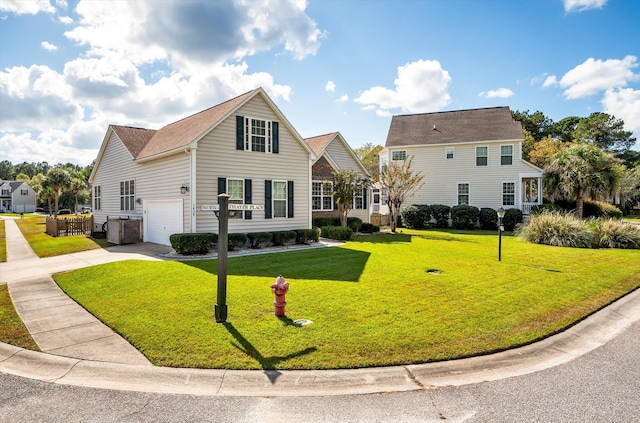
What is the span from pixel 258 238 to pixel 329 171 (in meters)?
9.08

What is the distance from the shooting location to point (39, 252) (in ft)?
46.0

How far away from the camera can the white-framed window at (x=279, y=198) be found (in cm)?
1561

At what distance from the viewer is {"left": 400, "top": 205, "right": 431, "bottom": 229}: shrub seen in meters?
24.7

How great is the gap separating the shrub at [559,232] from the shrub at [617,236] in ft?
1.74

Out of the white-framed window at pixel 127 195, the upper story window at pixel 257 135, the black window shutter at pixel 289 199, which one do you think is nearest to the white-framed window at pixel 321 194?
the black window shutter at pixel 289 199

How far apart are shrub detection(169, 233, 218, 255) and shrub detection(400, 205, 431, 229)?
15820mm

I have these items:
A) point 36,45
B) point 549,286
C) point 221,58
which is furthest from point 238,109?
point 549,286

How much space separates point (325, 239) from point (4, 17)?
15.0 m

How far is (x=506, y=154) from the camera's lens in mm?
25328

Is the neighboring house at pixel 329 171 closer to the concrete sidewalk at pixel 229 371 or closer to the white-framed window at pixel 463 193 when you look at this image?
the white-framed window at pixel 463 193

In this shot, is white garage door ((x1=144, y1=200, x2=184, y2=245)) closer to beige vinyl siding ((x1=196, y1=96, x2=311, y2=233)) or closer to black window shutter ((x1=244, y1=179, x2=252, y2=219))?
beige vinyl siding ((x1=196, y1=96, x2=311, y2=233))

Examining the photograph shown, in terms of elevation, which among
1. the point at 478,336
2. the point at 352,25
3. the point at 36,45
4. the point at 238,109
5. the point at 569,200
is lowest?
the point at 478,336

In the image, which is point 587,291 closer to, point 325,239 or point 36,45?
point 325,239

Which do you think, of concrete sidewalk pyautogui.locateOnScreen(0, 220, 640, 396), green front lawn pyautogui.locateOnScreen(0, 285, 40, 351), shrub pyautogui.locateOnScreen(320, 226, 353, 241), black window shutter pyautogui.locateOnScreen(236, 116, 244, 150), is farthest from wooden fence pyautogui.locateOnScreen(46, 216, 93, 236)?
concrete sidewalk pyautogui.locateOnScreen(0, 220, 640, 396)
